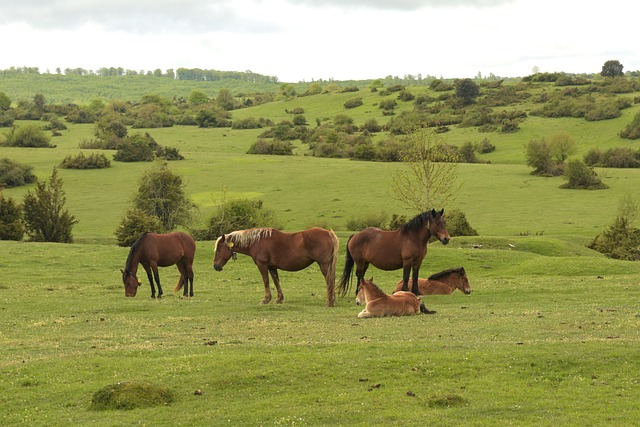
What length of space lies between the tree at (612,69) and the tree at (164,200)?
400 feet

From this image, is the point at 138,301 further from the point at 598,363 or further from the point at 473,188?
the point at 473,188

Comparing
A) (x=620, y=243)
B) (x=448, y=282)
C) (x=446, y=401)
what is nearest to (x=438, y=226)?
(x=448, y=282)

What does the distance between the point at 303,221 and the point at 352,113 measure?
82.5m

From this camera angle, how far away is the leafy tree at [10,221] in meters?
49.3

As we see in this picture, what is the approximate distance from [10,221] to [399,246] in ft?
111

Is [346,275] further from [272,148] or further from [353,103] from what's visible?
[353,103]

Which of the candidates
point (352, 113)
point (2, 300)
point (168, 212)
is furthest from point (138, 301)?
point (352, 113)

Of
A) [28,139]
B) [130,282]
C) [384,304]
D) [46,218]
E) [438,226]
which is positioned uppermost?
[438,226]

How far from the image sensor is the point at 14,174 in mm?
78062

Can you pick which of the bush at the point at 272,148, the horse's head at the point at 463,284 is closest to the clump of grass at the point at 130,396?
the horse's head at the point at 463,284

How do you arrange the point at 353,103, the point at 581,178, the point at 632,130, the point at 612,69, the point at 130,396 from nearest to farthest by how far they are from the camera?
the point at 130,396 → the point at 581,178 → the point at 632,130 → the point at 353,103 → the point at 612,69

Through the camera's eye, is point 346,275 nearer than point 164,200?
Yes

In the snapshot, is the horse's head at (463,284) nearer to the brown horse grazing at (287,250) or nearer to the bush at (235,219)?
the brown horse grazing at (287,250)

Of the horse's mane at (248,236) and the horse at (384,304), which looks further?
the horse's mane at (248,236)
